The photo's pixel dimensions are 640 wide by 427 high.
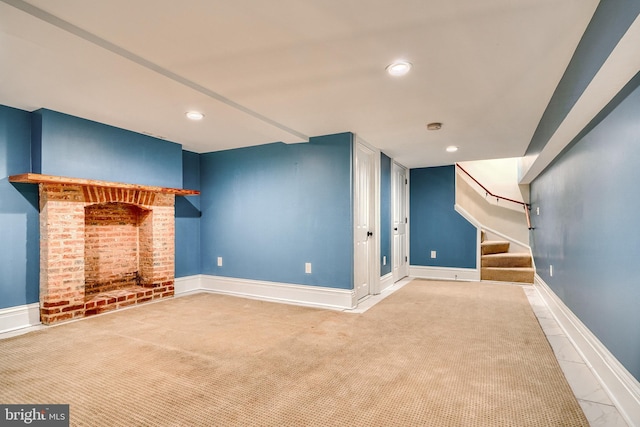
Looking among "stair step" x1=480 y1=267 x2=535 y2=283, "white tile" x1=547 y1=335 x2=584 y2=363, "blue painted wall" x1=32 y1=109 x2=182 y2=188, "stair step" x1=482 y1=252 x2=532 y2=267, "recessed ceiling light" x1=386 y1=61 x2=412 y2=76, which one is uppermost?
"recessed ceiling light" x1=386 y1=61 x2=412 y2=76

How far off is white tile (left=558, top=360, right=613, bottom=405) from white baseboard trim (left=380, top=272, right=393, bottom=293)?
2.68 meters

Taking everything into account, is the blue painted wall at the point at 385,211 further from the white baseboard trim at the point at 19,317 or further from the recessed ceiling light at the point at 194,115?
the white baseboard trim at the point at 19,317

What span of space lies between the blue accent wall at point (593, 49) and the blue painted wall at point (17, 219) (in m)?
4.59

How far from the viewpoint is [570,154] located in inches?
121

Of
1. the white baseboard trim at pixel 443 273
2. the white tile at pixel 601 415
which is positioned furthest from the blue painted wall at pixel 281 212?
the white baseboard trim at pixel 443 273

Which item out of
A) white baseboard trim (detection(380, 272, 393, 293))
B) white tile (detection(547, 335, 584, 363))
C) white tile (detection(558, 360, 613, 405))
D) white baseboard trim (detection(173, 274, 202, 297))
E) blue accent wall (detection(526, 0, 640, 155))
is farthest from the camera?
white baseboard trim (detection(380, 272, 393, 293))

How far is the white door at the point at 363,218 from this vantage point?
412cm

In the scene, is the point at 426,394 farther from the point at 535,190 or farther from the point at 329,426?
the point at 535,190

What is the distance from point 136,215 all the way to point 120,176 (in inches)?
29.6

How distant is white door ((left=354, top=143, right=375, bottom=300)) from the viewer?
4117mm

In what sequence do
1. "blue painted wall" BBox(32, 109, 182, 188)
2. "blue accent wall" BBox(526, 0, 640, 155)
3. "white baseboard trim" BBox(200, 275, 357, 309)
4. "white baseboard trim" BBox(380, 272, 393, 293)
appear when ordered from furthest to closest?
"white baseboard trim" BBox(380, 272, 393, 293)
"white baseboard trim" BBox(200, 275, 357, 309)
"blue painted wall" BBox(32, 109, 182, 188)
"blue accent wall" BBox(526, 0, 640, 155)

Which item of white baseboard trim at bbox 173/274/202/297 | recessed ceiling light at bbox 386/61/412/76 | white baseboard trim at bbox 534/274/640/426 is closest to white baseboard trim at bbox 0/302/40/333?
white baseboard trim at bbox 173/274/202/297

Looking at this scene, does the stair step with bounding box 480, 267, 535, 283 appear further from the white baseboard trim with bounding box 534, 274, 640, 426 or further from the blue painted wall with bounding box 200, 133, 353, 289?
the blue painted wall with bounding box 200, 133, 353, 289

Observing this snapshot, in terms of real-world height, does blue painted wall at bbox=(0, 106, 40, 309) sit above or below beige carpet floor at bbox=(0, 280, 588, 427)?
above
